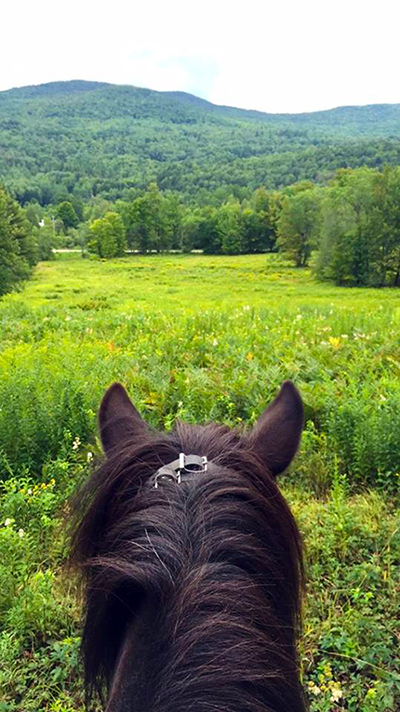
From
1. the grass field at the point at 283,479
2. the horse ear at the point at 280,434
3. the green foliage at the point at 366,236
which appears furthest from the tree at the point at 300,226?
the horse ear at the point at 280,434

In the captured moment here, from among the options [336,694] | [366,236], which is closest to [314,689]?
[336,694]

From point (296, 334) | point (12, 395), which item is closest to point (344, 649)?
point (12, 395)

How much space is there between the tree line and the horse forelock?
33545 millimetres

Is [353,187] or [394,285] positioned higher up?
[353,187]

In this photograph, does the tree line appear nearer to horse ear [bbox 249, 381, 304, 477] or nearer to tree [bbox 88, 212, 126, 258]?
tree [bbox 88, 212, 126, 258]

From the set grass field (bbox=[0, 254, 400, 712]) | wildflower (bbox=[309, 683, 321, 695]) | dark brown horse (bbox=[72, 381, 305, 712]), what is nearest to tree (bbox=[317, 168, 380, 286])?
grass field (bbox=[0, 254, 400, 712])

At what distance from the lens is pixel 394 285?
1615 inches

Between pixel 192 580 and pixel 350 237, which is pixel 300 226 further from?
pixel 192 580

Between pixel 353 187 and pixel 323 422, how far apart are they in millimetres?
45564

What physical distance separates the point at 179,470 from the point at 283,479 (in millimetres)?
2645

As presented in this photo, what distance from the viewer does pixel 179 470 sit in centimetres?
128

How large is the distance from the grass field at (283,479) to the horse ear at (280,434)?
2.81 feet

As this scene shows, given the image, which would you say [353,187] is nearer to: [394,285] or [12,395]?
[394,285]

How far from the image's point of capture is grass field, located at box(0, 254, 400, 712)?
2.27 metres
